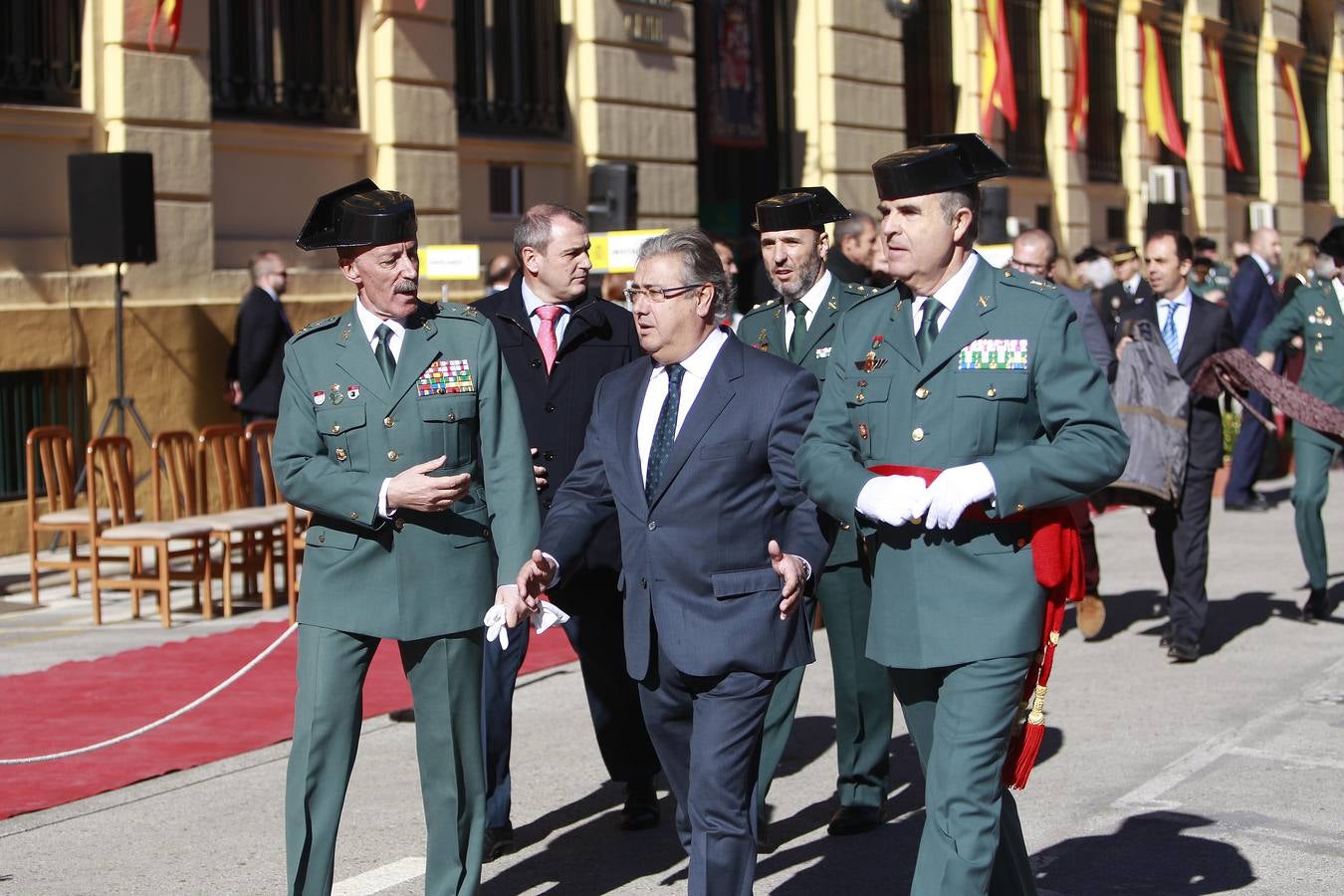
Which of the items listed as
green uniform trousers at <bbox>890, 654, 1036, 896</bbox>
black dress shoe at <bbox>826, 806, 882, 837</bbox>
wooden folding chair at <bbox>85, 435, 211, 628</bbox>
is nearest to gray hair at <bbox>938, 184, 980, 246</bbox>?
green uniform trousers at <bbox>890, 654, 1036, 896</bbox>

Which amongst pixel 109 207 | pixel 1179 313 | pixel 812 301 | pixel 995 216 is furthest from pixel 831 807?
pixel 995 216

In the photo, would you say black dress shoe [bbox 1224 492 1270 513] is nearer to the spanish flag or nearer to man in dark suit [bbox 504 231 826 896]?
man in dark suit [bbox 504 231 826 896]

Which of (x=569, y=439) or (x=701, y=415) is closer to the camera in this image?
(x=701, y=415)

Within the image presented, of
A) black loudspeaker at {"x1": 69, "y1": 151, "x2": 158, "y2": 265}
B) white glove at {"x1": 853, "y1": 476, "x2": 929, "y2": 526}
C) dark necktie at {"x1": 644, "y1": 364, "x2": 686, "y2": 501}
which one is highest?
black loudspeaker at {"x1": 69, "y1": 151, "x2": 158, "y2": 265}

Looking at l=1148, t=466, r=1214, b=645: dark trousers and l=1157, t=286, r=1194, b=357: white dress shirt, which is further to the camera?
l=1157, t=286, r=1194, b=357: white dress shirt

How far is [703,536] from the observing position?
491 cm

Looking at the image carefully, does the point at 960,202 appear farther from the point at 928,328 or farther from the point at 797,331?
the point at 797,331

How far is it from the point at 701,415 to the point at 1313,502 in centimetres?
628

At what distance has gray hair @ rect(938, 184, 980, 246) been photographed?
4.57 metres

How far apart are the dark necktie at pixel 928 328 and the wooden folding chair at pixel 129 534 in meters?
6.80

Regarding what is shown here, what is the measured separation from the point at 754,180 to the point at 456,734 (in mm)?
17410

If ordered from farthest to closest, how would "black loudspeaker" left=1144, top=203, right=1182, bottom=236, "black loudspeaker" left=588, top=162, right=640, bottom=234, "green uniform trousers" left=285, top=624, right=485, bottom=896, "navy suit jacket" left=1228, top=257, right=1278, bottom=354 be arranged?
1. "black loudspeaker" left=1144, top=203, right=1182, bottom=236
2. "navy suit jacket" left=1228, top=257, right=1278, bottom=354
3. "black loudspeaker" left=588, top=162, right=640, bottom=234
4. "green uniform trousers" left=285, top=624, right=485, bottom=896

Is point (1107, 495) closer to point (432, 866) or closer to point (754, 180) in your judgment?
point (432, 866)

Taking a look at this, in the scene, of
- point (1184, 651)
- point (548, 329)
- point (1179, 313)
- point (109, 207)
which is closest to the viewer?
point (548, 329)
